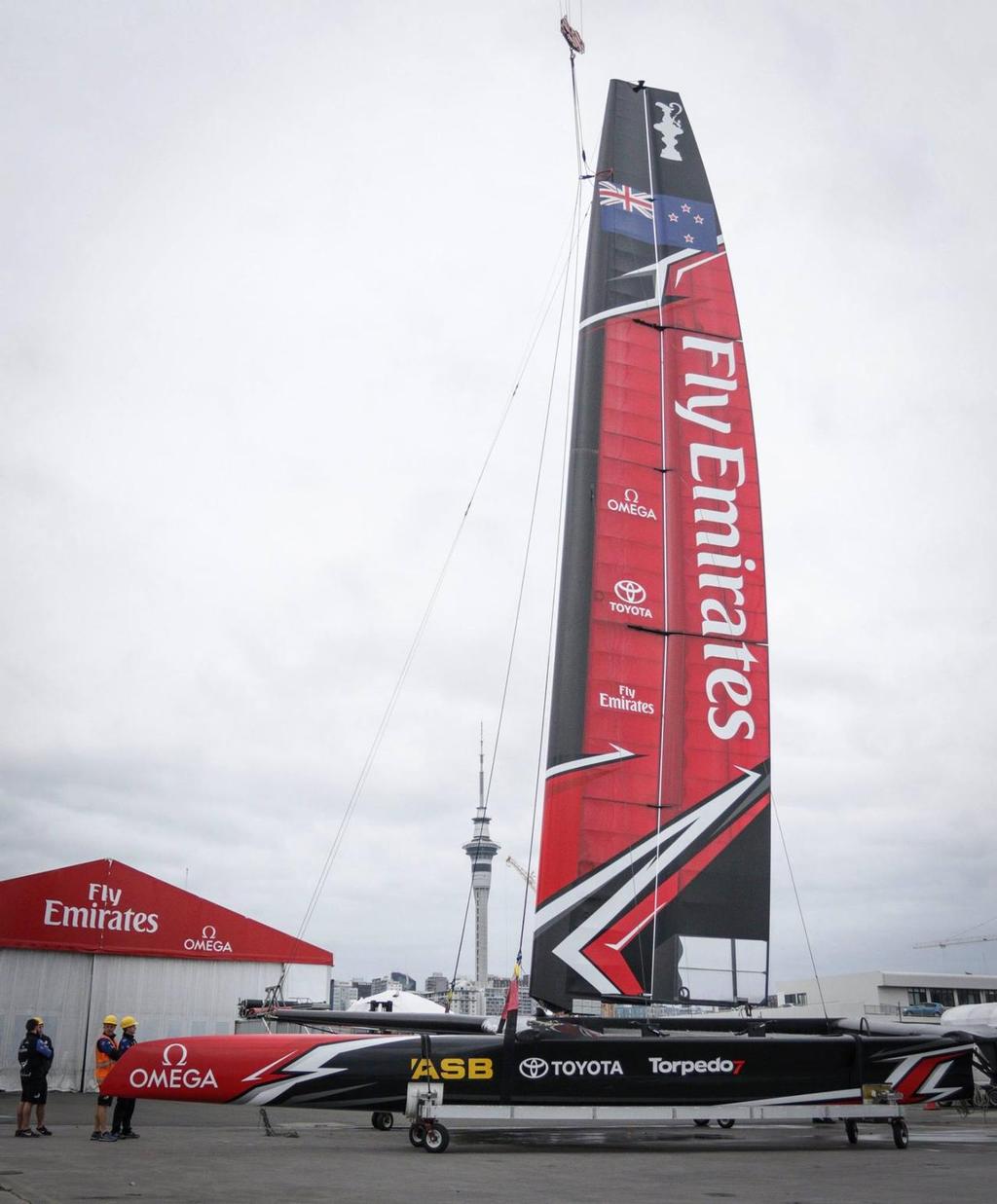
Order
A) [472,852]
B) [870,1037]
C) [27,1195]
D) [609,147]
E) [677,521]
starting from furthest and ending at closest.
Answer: [472,852] < [609,147] < [677,521] < [870,1037] < [27,1195]

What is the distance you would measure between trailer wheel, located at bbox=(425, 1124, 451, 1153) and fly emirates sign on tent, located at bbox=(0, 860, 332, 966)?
12.3 meters

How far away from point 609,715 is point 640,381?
446 centimetres

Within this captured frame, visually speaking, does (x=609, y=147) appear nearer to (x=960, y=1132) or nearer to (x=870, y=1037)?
(x=870, y=1037)

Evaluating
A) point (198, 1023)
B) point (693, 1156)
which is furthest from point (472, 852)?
point (693, 1156)

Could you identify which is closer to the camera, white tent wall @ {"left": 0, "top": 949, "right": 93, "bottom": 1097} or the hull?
the hull

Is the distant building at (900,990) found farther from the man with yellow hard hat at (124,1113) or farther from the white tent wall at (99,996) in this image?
the man with yellow hard hat at (124,1113)

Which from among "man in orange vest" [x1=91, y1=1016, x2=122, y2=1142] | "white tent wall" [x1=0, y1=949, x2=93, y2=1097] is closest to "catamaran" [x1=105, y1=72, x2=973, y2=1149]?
"man in orange vest" [x1=91, y1=1016, x2=122, y2=1142]

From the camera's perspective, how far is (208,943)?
22.2 metres

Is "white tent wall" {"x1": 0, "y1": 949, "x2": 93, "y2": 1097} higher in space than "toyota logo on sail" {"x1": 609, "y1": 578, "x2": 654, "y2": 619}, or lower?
lower

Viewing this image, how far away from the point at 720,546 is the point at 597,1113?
703 centimetres

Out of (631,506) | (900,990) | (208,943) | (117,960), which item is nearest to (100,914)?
(117,960)

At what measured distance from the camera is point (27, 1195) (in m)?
6.35

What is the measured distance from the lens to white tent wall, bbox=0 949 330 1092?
1944 centimetres

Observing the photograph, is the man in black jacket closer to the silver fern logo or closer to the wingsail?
the wingsail
